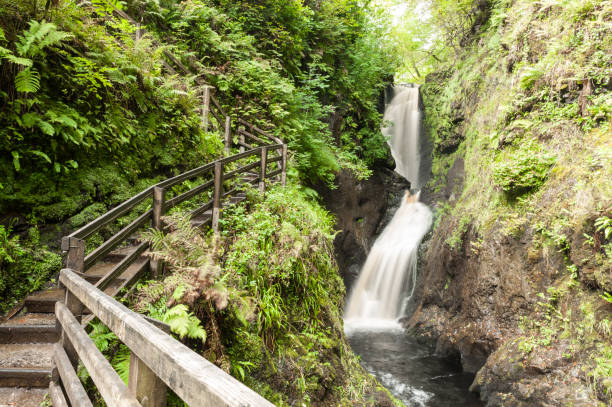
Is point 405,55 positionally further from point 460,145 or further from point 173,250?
point 173,250

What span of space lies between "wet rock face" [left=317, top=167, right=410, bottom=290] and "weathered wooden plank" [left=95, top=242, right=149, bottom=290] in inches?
378

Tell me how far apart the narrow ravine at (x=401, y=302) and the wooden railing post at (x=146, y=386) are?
24.6 ft

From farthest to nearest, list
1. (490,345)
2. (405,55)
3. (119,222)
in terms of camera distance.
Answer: (405,55)
(490,345)
(119,222)

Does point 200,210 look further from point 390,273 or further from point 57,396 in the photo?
point 390,273

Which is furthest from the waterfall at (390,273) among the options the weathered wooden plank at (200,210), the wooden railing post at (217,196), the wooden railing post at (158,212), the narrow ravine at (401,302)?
the wooden railing post at (158,212)

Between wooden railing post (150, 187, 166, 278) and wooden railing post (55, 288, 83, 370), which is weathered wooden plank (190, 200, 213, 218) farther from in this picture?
wooden railing post (55, 288, 83, 370)

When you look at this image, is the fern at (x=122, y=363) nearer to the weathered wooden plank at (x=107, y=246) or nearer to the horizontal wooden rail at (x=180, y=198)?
the weathered wooden plank at (x=107, y=246)

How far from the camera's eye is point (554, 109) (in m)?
7.91

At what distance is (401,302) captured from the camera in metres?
12.5

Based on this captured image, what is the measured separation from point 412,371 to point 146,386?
8.87m

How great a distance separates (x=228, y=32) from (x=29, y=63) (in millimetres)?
9921

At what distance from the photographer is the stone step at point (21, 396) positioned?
2764mm

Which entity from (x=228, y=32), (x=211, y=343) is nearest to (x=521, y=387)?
(x=211, y=343)

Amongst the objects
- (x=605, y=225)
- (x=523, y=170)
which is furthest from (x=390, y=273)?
(x=605, y=225)
